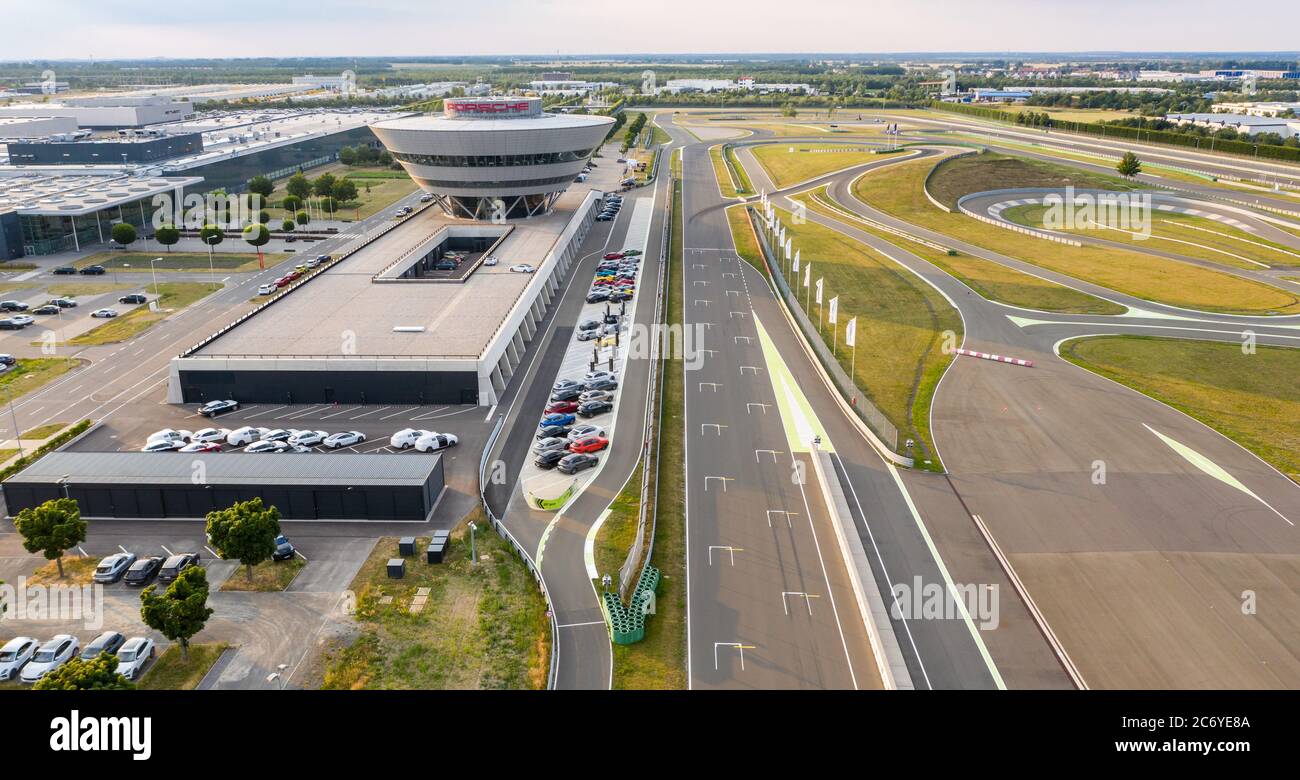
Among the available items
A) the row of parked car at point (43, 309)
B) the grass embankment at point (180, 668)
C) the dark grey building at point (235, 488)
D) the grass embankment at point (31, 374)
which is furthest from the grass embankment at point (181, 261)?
the grass embankment at point (180, 668)

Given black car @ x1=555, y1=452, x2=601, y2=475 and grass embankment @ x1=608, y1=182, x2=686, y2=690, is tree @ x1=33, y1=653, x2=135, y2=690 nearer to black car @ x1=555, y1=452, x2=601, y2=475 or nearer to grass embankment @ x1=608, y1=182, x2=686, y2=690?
grass embankment @ x1=608, y1=182, x2=686, y2=690

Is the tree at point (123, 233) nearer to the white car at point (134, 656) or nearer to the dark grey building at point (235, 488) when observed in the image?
the dark grey building at point (235, 488)

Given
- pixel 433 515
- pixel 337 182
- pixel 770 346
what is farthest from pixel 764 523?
pixel 337 182

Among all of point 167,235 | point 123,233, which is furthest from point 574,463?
point 123,233

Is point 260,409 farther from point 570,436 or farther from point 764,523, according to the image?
point 764,523

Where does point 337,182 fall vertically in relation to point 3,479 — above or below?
above

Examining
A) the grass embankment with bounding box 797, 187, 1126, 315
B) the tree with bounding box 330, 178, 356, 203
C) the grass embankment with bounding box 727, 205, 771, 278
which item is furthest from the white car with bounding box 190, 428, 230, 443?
the tree with bounding box 330, 178, 356, 203
